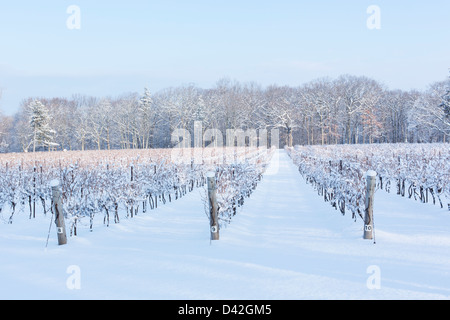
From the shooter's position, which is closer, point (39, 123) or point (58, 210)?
point (58, 210)

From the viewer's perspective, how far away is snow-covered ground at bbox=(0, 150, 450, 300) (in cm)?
346

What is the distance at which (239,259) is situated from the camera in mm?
4445

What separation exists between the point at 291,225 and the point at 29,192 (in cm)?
750

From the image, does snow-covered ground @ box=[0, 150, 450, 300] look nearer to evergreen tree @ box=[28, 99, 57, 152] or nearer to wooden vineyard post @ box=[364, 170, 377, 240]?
wooden vineyard post @ box=[364, 170, 377, 240]

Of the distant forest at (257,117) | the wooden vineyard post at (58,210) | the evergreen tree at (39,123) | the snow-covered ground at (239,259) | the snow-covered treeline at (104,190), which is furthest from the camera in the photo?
the distant forest at (257,117)

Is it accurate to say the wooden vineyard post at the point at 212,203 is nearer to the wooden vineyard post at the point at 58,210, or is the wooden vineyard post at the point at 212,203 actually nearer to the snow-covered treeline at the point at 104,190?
the snow-covered treeline at the point at 104,190

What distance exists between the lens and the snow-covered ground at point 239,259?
3461 mm

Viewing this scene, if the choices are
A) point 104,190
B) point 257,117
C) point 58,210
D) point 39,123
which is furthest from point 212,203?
point 257,117

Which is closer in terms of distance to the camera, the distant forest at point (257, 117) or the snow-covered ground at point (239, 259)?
the snow-covered ground at point (239, 259)

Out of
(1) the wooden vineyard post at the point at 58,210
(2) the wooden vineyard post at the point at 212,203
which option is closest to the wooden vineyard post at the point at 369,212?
(2) the wooden vineyard post at the point at 212,203

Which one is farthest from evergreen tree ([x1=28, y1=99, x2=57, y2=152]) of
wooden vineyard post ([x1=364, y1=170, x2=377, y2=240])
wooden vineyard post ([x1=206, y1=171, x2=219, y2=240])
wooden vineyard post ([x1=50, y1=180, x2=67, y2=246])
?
wooden vineyard post ([x1=364, y1=170, x2=377, y2=240])

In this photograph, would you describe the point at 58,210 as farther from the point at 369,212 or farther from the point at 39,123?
the point at 39,123

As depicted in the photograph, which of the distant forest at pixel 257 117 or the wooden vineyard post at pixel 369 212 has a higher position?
the distant forest at pixel 257 117
